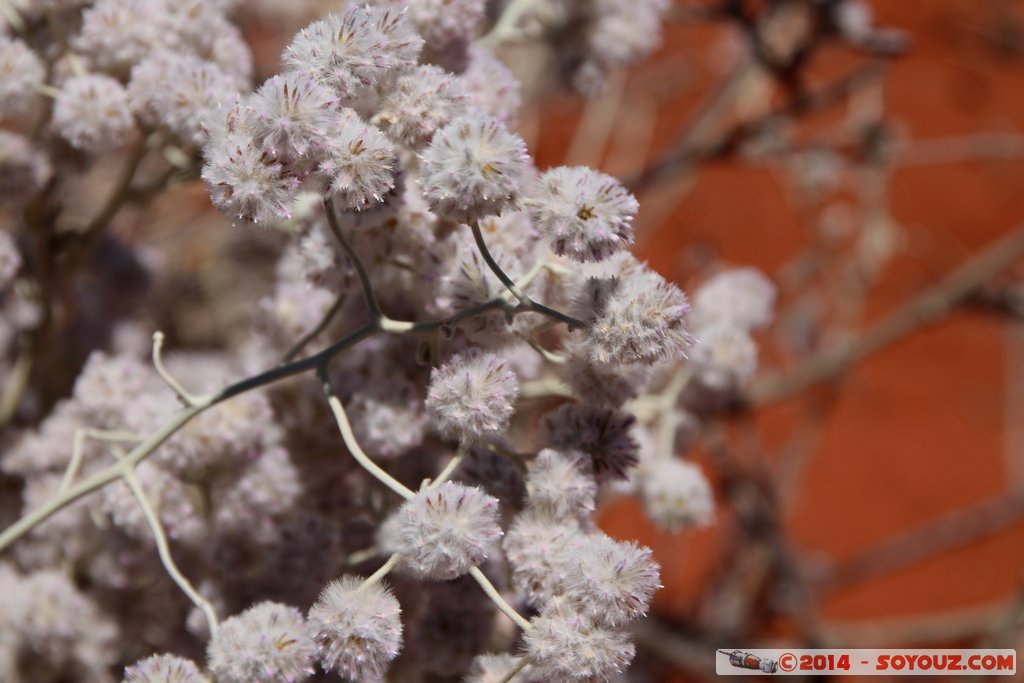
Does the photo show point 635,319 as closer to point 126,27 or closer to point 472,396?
point 472,396

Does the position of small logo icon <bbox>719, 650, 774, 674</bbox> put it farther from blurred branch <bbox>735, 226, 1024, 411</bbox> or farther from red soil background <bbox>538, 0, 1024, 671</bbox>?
red soil background <bbox>538, 0, 1024, 671</bbox>

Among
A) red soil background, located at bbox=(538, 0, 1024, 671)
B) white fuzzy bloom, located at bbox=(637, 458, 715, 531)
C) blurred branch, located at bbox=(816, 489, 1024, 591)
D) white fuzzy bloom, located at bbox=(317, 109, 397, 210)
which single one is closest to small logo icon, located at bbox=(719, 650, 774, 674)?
white fuzzy bloom, located at bbox=(637, 458, 715, 531)

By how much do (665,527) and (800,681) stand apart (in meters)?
0.53

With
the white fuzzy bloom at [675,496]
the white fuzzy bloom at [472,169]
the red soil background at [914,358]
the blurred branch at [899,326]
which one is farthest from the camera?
the red soil background at [914,358]

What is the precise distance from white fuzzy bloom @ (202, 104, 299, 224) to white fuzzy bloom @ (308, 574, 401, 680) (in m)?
0.21

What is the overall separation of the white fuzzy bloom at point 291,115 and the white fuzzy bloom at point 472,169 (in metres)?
0.06

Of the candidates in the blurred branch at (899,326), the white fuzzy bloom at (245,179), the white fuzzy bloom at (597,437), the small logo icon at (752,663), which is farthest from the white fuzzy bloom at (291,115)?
the blurred branch at (899,326)

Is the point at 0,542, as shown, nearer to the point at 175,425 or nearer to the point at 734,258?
the point at 175,425

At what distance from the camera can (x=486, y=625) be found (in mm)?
625

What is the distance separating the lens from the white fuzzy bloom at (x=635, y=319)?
1.62 ft

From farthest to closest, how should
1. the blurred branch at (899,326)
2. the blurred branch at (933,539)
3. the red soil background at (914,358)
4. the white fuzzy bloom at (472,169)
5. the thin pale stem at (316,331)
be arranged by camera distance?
1. the red soil background at (914,358)
2. the blurred branch at (933,539)
3. the blurred branch at (899,326)
4. the thin pale stem at (316,331)
5. the white fuzzy bloom at (472,169)

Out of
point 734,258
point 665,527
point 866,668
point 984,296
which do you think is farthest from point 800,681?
point 734,258

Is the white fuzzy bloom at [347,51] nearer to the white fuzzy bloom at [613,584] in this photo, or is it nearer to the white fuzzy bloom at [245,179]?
the white fuzzy bloom at [245,179]

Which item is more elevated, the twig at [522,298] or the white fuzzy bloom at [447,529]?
the twig at [522,298]
